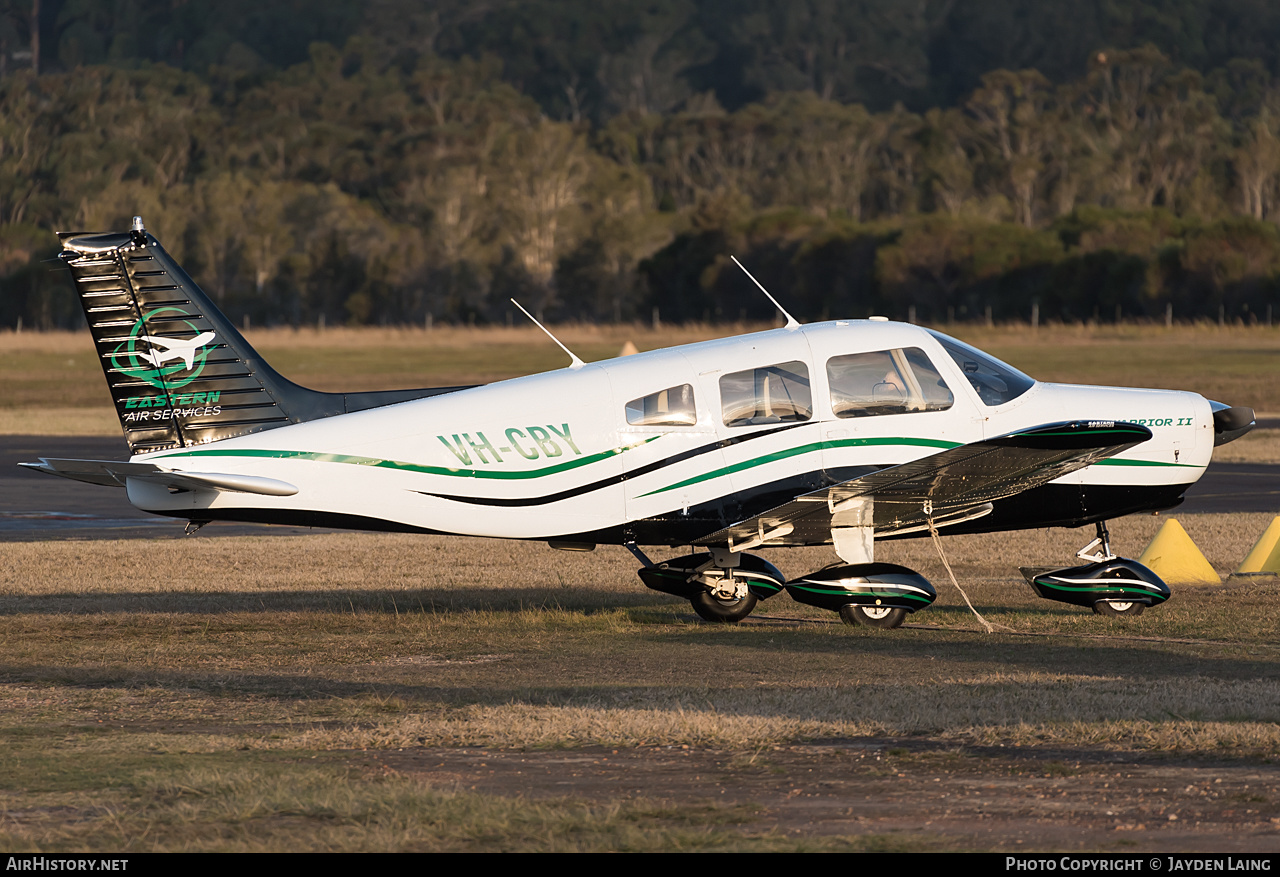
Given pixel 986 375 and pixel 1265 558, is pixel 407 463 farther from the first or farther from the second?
pixel 1265 558

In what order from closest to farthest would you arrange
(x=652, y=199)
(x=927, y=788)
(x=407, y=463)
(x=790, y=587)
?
1. (x=927, y=788)
2. (x=407, y=463)
3. (x=790, y=587)
4. (x=652, y=199)

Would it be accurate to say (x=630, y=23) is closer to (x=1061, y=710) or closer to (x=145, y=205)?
(x=145, y=205)

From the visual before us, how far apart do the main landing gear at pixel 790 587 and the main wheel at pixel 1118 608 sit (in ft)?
4.61

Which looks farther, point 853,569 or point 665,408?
point 853,569

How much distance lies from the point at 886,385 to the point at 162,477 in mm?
5301

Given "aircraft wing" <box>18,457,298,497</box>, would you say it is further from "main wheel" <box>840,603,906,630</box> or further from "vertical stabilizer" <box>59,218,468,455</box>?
"main wheel" <box>840,603,906,630</box>

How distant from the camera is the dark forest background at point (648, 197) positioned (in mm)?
90812

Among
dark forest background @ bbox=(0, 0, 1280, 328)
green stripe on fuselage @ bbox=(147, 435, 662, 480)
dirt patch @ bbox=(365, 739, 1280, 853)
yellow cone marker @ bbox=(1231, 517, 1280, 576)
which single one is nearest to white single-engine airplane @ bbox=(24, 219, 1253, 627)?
green stripe on fuselage @ bbox=(147, 435, 662, 480)

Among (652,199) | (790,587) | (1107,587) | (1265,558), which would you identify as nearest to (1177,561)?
(1265,558)

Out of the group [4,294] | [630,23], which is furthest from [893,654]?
[630,23]

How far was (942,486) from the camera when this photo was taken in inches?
492

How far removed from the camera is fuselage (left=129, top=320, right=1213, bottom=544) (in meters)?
12.6

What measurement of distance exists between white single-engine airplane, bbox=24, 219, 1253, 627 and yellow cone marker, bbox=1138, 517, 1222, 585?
101 inches

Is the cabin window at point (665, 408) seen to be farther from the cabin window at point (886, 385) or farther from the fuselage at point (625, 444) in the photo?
the cabin window at point (886, 385)
